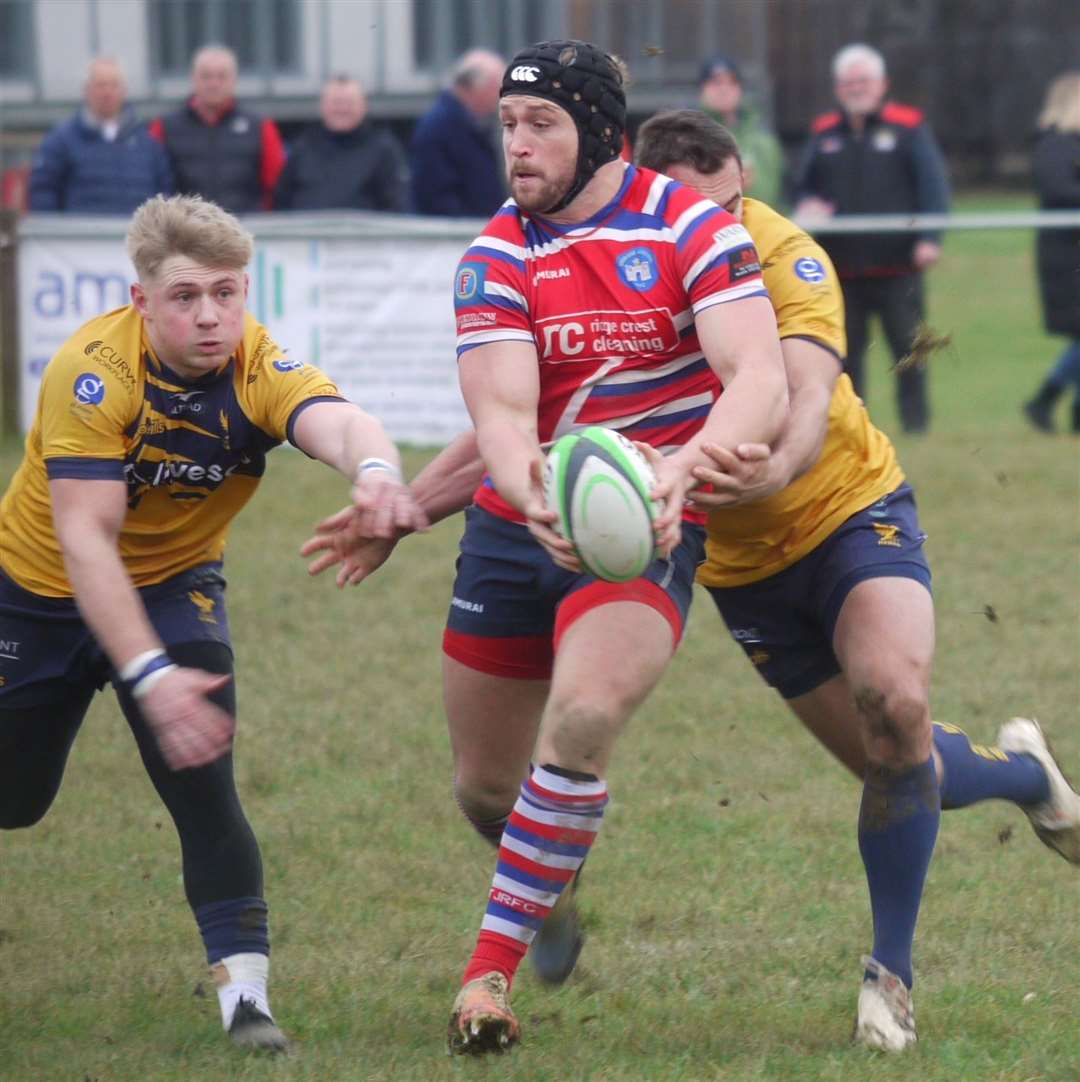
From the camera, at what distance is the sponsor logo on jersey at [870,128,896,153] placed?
12.4 meters

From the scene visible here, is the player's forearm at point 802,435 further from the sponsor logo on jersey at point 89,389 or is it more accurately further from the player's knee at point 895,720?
the sponsor logo on jersey at point 89,389

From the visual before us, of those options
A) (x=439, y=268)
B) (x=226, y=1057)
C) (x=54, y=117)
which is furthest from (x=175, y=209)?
(x=54, y=117)

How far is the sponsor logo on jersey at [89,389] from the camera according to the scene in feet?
13.9

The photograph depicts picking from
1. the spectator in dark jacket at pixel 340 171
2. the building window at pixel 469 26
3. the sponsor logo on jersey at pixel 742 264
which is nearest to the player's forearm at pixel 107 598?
the sponsor logo on jersey at pixel 742 264

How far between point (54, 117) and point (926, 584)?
1744 cm

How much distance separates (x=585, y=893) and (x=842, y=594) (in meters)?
1.37

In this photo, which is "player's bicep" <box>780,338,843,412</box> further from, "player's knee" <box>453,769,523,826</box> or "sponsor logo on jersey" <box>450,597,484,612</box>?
"player's knee" <box>453,769,523,826</box>

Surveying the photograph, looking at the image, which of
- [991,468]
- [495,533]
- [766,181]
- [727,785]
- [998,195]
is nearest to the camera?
[495,533]

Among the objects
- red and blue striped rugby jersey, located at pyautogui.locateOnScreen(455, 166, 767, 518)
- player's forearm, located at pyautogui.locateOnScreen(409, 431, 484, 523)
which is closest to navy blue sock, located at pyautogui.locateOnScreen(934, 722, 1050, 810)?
red and blue striped rugby jersey, located at pyautogui.locateOnScreen(455, 166, 767, 518)

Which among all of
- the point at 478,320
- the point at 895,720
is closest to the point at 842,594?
the point at 895,720

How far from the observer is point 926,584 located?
15.3 feet

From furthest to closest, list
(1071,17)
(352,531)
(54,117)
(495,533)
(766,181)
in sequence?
(1071,17) → (54,117) → (766,181) → (495,533) → (352,531)

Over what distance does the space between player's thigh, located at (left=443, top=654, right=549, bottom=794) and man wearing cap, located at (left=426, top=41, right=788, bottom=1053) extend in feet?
0.39

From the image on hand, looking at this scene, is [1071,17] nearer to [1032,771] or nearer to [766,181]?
[766,181]
